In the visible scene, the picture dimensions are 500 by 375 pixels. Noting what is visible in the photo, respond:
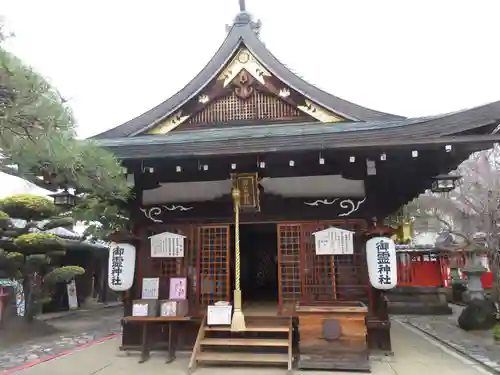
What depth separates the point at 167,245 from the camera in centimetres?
747

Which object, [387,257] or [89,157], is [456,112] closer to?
[387,257]

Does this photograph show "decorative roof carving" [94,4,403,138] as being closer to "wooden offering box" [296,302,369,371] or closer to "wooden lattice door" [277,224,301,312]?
"wooden lattice door" [277,224,301,312]

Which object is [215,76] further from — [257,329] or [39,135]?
[257,329]

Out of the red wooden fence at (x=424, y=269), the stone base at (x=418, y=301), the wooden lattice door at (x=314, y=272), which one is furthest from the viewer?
the red wooden fence at (x=424, y=269)

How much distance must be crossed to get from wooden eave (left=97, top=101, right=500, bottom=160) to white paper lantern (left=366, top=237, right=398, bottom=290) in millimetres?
1727

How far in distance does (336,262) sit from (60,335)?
7.80 metres

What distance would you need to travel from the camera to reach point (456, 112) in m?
5.89

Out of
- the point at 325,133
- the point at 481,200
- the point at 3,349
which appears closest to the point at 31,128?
the point at 325,133

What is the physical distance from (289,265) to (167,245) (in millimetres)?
2348

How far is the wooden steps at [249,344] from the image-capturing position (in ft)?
20.8

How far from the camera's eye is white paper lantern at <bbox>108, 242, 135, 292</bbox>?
23.6 feet

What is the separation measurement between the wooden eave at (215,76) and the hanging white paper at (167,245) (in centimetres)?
242

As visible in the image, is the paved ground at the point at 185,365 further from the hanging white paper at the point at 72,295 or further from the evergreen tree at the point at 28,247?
the hanging white paper at the point at 72,295

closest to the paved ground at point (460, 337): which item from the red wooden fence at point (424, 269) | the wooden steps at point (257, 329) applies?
the wooden steps at point (257, 329)
